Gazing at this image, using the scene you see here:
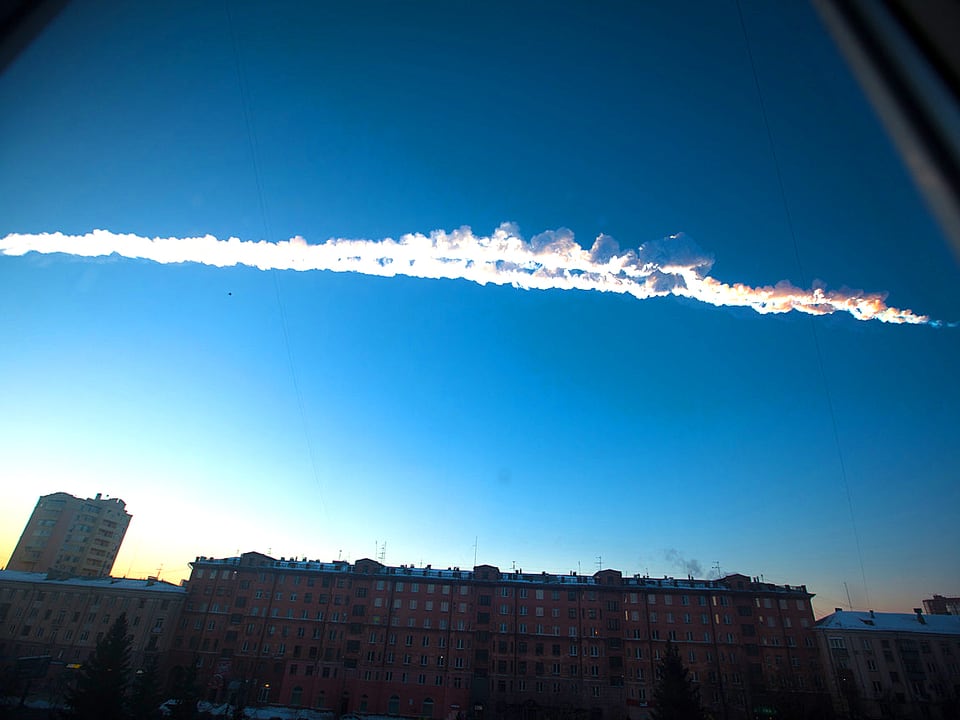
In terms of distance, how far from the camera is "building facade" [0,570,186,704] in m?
51.8

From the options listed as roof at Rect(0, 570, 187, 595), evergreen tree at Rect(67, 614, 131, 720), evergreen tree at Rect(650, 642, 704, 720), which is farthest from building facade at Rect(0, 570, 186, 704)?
evergreen tree at Rect(650, 642, 704, 720)

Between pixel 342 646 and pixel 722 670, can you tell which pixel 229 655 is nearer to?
pixel 342 646

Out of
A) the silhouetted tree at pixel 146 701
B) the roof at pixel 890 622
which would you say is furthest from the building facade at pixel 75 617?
the roof at pixel 890 622

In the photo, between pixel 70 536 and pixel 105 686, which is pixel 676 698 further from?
pixel 70 536

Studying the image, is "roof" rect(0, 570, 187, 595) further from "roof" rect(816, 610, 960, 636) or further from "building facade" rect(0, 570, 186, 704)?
"roof" rect(816, 610, 960, 636)

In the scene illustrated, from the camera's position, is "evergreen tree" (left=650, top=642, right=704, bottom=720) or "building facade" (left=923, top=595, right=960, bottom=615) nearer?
"evergreen tree" (left=650, top=642, right=704, bottom=720)

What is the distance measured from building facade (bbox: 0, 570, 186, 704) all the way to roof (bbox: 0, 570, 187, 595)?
10cm

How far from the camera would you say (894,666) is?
48219 millimetres

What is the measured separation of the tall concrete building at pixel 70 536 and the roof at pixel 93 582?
24.1 meters

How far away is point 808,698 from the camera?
47.5 metres

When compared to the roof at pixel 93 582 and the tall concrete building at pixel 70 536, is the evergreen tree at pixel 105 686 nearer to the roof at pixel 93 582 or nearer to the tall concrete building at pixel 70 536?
the roof at pixel 93 582

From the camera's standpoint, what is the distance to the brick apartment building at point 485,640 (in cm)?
4834

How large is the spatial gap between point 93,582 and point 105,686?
30.6 metres

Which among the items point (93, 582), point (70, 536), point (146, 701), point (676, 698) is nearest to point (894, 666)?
point (676, 698)
